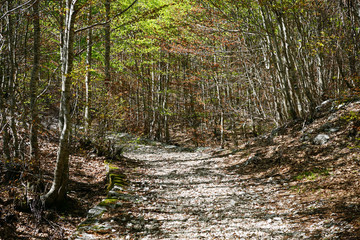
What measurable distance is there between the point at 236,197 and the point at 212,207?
758 millimetres

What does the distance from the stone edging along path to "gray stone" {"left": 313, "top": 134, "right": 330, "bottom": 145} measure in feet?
5.69

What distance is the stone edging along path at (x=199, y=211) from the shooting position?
4070 mm

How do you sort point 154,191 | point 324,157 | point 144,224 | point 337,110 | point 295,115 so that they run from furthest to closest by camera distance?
point 295,115 → point 337,110 → point 154,191 → point 324,157 → point 144,224

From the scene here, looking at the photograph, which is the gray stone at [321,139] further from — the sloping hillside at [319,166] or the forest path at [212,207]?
the forest path at [212,207]

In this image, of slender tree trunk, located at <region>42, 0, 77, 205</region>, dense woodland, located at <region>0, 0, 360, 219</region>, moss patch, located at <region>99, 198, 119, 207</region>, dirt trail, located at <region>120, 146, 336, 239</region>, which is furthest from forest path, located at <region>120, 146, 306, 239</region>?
dense woodland, located at <region>0, 0, 360, 219</region>

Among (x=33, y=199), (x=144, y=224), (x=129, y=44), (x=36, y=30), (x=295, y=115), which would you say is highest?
(x=129, y=44)

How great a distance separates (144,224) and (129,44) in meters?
13.3

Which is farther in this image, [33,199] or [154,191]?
[154,191]

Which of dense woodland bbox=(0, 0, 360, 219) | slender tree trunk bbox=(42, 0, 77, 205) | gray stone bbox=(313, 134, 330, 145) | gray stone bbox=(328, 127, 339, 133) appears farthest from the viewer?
gray stone bbox=(328, 127, 339, 133)

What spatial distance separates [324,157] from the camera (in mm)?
6094

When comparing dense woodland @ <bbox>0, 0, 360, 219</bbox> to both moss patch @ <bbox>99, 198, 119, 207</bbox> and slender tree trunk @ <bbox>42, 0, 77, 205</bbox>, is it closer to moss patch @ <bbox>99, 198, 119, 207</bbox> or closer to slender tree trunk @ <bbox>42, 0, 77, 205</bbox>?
slender tree trunk @ <bbox>42, 0, 77, 205</bbox>

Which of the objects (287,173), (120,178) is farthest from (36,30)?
(287,173)

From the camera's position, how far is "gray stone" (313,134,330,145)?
677 cm

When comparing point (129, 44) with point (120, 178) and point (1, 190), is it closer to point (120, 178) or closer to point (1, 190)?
A: point (120, 178)
